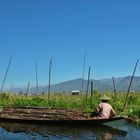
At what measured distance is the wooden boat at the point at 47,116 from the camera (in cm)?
1850

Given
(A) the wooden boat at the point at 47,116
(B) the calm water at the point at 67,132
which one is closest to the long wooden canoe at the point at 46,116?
(A) the wooden boat at the point at 47,116

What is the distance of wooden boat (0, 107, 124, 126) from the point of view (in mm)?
18500

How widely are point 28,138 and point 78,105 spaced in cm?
906

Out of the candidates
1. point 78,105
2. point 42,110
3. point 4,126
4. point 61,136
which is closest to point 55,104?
point 78,105

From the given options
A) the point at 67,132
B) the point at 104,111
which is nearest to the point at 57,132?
the point at 67,132

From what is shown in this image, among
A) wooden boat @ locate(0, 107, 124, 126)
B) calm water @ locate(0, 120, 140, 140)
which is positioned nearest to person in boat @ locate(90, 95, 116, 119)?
wooden boat @ locate(0, 107, 124, 126)

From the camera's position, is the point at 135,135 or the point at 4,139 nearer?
the point at 4,139

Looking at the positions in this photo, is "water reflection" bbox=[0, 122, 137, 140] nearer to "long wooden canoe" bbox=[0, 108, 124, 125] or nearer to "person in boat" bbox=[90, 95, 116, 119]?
"long wooden canoe" bbox=[0, 108, 124, 125]

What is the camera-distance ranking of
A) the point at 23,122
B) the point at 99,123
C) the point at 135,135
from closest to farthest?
the point at 135,135, the point at 99,123, the point at 23,122

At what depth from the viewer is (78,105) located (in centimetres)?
2428

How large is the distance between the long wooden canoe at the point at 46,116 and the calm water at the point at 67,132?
29cm

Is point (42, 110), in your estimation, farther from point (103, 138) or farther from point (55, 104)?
point (103, 138)

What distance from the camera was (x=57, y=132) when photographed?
17.2 meters

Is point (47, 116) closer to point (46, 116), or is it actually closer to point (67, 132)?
point (46, 116)
